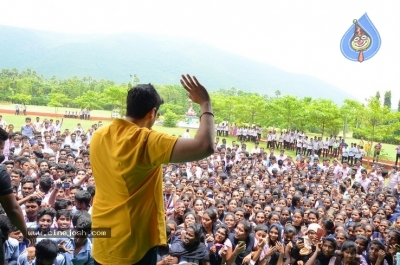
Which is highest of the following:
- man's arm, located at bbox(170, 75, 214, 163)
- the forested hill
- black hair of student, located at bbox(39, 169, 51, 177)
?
the forested hill

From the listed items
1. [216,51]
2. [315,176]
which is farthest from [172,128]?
[216,51]

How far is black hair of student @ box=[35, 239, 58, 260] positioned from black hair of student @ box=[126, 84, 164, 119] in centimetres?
151

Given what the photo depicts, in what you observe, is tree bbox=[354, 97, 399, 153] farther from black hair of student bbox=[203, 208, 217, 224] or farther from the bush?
black hair of student bbox=[203, 208, 217, 224]

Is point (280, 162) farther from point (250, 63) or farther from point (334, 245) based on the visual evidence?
point (250, 63)

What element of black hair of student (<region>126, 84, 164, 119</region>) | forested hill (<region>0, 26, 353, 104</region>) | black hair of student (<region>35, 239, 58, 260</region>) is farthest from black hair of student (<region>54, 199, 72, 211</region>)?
forested hill (<region>0, 26, 353, 104</region>)

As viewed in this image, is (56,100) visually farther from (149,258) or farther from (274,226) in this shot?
(149,258)

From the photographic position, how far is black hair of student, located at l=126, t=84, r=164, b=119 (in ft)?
5.13

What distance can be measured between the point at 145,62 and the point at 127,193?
13372cm

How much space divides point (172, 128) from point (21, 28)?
156 m

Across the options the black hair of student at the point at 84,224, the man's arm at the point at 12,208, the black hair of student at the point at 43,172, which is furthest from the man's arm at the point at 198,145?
the black hair of student at the point at 43,172

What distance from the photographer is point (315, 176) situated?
8.47 m

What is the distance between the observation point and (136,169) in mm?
1416

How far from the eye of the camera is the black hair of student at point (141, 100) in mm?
1563

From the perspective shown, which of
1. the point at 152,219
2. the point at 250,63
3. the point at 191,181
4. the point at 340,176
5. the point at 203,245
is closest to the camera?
the point at 152,219
